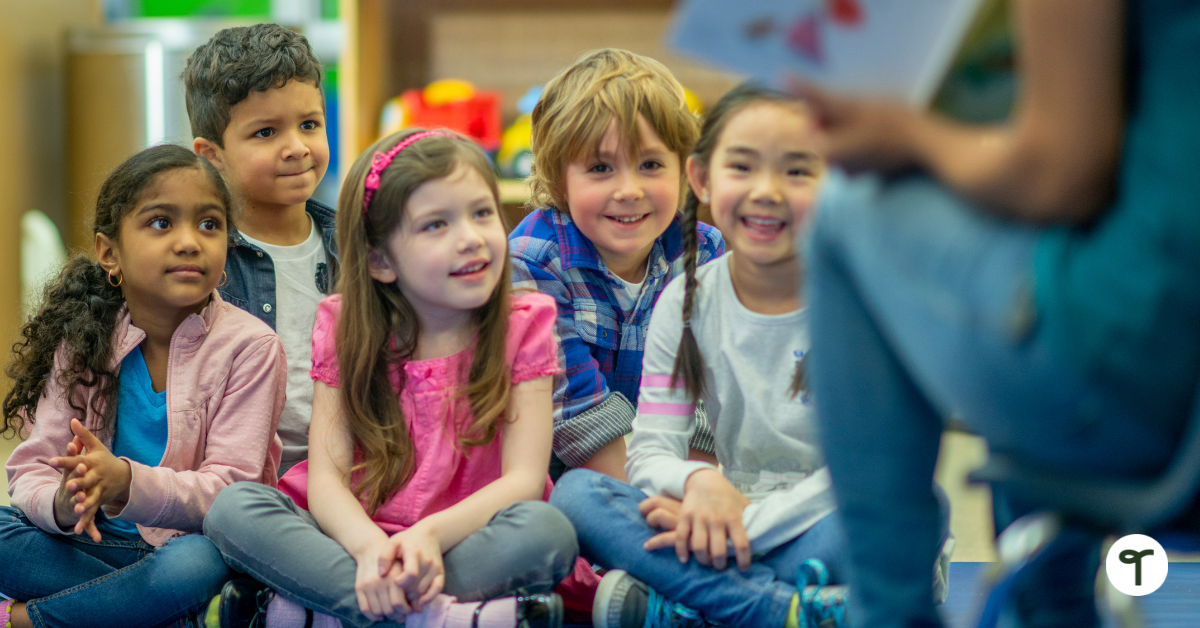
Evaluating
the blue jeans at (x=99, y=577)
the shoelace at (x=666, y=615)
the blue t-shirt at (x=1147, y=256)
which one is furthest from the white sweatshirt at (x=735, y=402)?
the blue t-shirt at (x=1147, y=256)

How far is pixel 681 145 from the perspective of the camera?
1326 mm

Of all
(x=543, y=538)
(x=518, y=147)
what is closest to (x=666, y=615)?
(x=543, y=538)

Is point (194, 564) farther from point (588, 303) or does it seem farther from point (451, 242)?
point (588, 303)

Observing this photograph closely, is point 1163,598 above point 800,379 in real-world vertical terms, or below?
below

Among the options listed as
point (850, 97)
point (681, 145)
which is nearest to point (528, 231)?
point (681, 145)

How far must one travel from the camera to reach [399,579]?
0.90m

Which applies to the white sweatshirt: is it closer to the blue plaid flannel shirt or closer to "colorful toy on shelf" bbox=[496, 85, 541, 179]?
the blue plaid flannel shirt

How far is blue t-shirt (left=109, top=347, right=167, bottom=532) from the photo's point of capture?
1092mm

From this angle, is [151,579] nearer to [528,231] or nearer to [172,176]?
[172,176]

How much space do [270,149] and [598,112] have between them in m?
0.42

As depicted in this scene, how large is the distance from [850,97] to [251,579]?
752mm

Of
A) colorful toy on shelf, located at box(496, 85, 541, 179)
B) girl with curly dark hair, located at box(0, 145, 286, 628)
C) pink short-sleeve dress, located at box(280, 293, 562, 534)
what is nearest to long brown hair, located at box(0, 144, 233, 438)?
girl with curly dark hair, located at box(0, 145, 286, 628)

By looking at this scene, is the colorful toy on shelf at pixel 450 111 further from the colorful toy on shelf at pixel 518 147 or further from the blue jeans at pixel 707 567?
the blue jeans at pixel 707 567

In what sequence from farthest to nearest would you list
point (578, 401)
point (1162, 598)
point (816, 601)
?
point (578, 401)
point (1162, 598)
point (816, 601)
